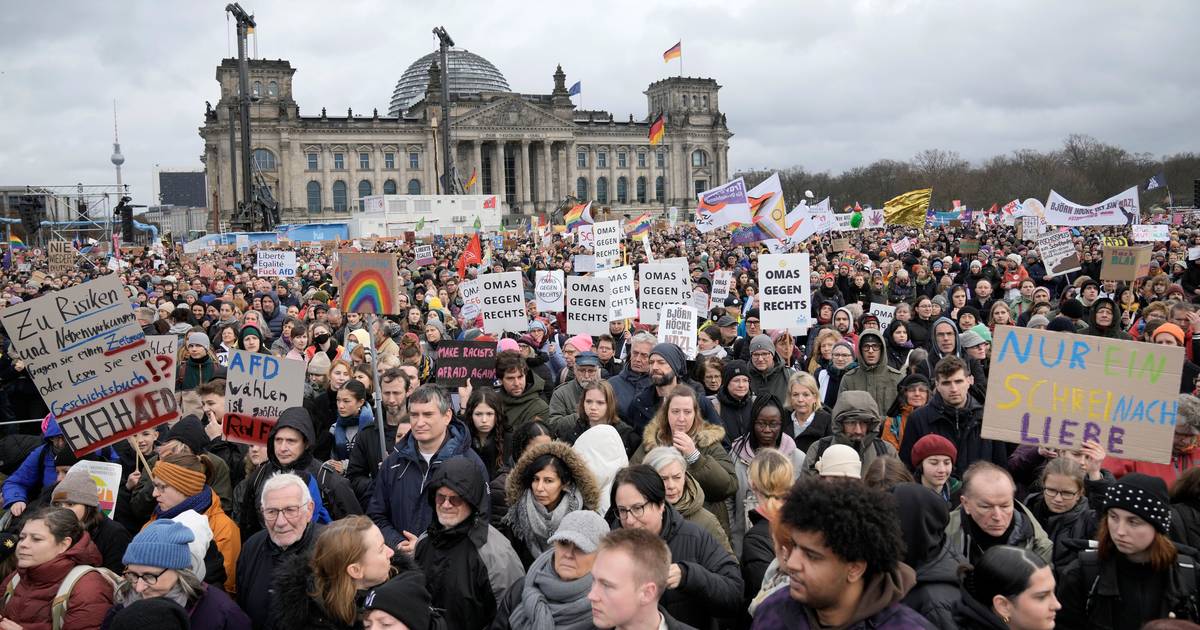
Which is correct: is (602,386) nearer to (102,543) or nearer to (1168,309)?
(102,543)

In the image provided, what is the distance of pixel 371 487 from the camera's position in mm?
5629

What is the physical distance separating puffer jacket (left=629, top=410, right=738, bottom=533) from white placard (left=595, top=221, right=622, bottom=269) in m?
8.99

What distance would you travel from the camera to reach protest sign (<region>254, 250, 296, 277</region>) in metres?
19.3

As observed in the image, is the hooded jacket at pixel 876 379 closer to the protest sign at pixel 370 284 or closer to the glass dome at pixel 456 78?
the protest sign at pixel 370 284

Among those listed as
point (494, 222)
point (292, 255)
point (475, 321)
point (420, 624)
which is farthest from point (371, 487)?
point (494, 222)

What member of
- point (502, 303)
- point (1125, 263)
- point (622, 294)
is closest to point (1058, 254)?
point (1125, 263)

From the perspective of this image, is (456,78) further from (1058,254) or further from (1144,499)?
(1144,499)

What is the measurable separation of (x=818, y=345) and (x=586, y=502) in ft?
16.2

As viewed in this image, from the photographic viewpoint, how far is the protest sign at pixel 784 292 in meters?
9.79

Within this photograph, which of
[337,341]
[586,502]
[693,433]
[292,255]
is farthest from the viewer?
[292,255]

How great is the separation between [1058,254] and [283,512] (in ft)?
42.8

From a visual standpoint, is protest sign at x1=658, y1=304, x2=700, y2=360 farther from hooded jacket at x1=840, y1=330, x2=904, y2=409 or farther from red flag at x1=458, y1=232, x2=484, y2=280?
red flag at x1=458, y1=232, x2=484, y2=280

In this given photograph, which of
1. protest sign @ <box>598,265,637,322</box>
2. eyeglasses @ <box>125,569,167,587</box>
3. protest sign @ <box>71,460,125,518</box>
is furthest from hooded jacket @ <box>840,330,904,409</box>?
eyeglasses @ <box>125,569,167,587</box>

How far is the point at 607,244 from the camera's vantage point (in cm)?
1434
